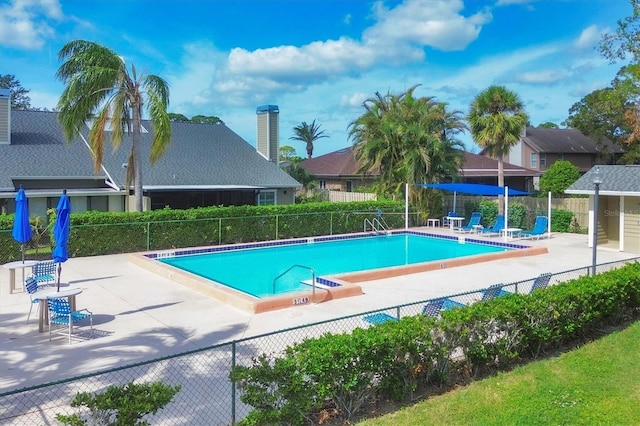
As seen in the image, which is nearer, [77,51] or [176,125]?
[77,51]

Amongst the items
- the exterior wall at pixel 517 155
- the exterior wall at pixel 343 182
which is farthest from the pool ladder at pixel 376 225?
the exterior wall at pixel 517 155

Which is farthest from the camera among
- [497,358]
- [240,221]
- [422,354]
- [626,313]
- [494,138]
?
[494,138]

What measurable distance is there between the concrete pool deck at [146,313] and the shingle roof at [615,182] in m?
4.02

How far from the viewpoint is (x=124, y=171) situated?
25.8m

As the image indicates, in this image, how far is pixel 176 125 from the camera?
105 feet

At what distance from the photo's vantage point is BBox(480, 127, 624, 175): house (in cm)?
4759

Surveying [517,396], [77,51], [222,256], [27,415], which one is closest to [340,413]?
[517,396]

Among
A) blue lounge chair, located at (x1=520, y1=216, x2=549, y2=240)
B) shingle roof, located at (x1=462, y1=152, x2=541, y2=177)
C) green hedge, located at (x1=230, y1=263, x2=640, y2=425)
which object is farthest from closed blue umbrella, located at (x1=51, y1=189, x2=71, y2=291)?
shingle roof, located at (x1=462, y1=152, x2=541, y2=177)

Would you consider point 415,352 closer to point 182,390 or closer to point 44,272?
point 182,390

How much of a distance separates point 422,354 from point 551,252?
592 inches

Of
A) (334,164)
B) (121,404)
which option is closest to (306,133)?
(334,164)

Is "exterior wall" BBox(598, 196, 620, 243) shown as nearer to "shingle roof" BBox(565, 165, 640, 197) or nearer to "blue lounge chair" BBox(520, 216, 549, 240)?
"shingle roof" BBox(565, 165, 640, 197)

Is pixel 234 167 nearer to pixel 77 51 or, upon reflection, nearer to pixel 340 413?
pixel 77 51

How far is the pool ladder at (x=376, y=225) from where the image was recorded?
84.7ft
